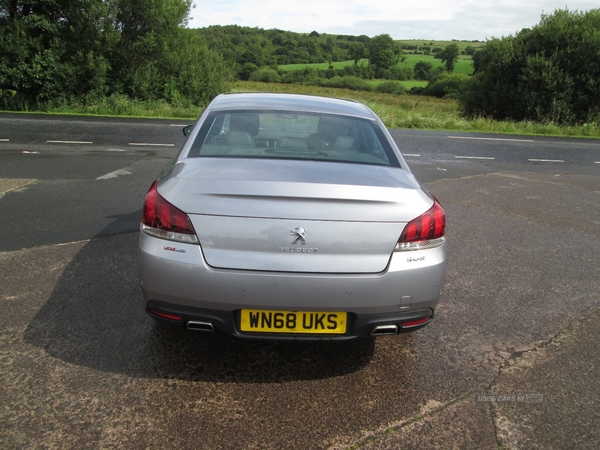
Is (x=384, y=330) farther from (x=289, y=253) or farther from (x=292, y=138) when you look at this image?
(x=292, y=138)

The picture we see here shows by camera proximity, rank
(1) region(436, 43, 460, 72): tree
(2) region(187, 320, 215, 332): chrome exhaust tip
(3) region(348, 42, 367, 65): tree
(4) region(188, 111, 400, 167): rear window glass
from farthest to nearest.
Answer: (1) region(436, 43, 460, 72): tree, (3) region(348, 42, 367, 65): tree, (4) region(188, 111, 400, 167): rear window glass, (2) region(187, 320, 215, 332): chrome exhaust tip

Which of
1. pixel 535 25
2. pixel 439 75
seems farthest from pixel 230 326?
pixel 439 75

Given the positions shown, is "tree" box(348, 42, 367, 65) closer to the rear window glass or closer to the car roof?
the car roof

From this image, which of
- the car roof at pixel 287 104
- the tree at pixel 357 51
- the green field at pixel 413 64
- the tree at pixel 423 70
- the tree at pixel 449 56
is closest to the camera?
the car roof at pixel 287 104

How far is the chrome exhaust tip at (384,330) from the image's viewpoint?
2.96 meters

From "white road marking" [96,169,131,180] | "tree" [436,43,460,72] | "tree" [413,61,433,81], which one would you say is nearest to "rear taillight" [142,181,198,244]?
"white road marking" [96,169,131,180]

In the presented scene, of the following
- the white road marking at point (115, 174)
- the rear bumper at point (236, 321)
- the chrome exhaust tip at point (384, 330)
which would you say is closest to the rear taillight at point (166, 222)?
the rear bumper at point (236, 321)

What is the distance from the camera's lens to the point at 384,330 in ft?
9.77

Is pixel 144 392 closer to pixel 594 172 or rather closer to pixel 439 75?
pixel 594 172

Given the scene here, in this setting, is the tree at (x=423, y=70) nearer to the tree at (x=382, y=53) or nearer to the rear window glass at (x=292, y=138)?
the tree at (x=382, y=53)

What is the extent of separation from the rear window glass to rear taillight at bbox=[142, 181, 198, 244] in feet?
1.98

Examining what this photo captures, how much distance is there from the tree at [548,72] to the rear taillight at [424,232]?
81.0 feet

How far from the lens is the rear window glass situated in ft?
11.7

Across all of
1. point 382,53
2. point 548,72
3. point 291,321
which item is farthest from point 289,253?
point 382,53
